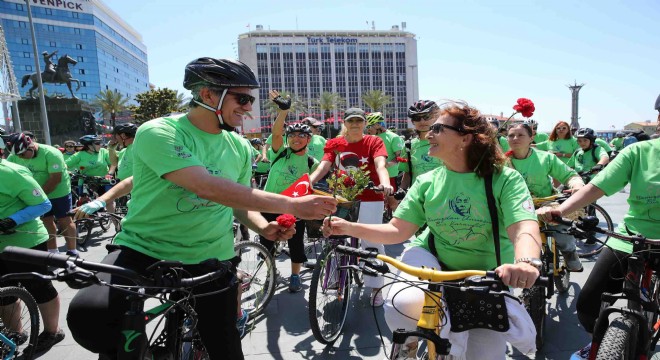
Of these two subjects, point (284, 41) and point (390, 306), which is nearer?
point (390, 306)

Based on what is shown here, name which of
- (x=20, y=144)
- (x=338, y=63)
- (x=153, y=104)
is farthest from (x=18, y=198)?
(x=338, y=63)

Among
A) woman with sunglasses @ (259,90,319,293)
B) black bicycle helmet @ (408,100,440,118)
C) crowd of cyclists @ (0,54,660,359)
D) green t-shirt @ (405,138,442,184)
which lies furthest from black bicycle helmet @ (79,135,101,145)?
black bicycle helmet @ (408,100,440,118)

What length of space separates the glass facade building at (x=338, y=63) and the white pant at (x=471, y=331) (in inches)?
3746

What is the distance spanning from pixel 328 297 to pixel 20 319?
282 centimetres

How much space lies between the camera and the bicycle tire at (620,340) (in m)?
2.43

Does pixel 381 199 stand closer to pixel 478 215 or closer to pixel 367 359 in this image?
pixel 367 359

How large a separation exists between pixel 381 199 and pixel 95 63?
9743cm

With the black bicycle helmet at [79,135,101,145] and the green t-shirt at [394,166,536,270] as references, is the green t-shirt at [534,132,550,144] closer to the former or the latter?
the green t-shirt at [394,166,536,270]

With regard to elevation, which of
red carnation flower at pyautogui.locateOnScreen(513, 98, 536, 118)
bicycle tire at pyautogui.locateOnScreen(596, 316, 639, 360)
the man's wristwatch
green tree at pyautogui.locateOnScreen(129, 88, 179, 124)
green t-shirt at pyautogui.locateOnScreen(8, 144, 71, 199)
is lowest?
bicycle tire at pyautogui.locateOnScreen(596, 316, 639, 360)

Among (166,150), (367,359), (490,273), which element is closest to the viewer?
(490,273)

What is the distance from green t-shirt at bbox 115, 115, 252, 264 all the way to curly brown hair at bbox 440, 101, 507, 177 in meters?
1.40

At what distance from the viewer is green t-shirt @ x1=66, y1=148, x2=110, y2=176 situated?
36.8 feet

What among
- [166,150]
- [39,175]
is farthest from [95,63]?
[166,150]

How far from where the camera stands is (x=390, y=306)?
229 centimetres
